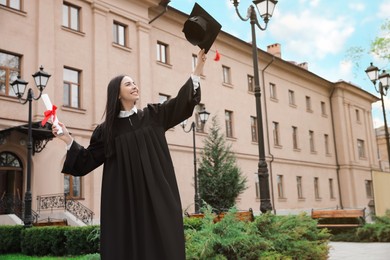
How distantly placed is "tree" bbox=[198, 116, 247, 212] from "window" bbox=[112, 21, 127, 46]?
650 cm

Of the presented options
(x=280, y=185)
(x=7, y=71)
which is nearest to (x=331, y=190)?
(x=280, y=185)

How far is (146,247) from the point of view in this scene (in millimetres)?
3254

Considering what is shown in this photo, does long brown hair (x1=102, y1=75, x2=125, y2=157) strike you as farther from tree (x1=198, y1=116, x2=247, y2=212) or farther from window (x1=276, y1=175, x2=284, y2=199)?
window (x1=276, y1=175, x2=284, y2=199)

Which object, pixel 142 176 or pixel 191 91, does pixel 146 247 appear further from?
pixel 191 91

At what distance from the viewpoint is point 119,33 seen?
2255 cm

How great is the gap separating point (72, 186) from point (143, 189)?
16.6m

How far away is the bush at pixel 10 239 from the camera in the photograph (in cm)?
1345

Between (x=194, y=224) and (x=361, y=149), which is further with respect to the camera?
(x=361, y=149)

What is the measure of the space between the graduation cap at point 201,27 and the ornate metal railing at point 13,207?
48.3 feet

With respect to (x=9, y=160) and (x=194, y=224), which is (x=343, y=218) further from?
(x=9, y=160)

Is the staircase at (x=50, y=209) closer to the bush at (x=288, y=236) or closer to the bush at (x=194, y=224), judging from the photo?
the bush at (x=194, y=224)

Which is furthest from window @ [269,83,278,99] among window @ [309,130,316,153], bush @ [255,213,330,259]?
bush @ [255,213,330,259]

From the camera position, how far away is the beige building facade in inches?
703

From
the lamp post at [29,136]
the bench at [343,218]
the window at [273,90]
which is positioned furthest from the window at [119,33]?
the window at [273,90]
